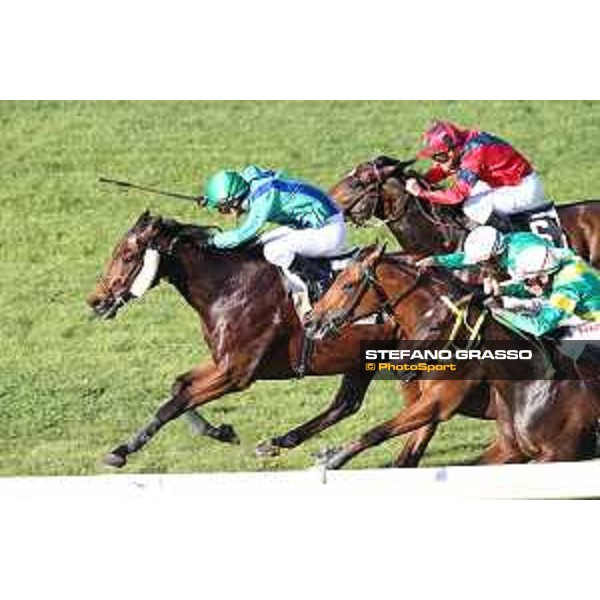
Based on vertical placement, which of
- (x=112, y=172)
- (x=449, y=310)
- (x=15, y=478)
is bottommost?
(x=15, y=478)

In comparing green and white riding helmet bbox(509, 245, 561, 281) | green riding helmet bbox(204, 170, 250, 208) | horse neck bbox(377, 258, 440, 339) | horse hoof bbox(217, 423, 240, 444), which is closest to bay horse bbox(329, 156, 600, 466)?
horse neck bbox(377, 258, 440, 339)

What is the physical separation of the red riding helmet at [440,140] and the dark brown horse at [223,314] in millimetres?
919

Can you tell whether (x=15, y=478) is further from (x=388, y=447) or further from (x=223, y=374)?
(x=388, y=447)

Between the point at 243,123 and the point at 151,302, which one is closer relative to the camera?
the point at 151,302

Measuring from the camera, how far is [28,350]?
11.0 meters

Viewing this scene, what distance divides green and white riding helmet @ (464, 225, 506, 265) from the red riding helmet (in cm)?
49

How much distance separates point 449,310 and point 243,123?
153 cm

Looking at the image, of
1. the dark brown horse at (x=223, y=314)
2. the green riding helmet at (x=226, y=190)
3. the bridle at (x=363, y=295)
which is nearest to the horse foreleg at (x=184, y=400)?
the dark brown horse at (x=223, y=314)

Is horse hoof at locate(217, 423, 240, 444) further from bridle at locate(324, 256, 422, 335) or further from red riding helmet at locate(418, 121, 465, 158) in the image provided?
red riding helmet at locate(418, 121, 465, 158)

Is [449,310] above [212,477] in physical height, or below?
above

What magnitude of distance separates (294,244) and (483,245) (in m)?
0.90

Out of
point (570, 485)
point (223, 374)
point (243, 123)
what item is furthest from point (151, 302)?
point (570, 485)

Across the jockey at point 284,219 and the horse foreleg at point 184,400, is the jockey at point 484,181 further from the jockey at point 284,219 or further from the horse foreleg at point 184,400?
the horse foreleg at point 184,400

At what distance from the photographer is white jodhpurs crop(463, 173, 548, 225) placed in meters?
11.0
